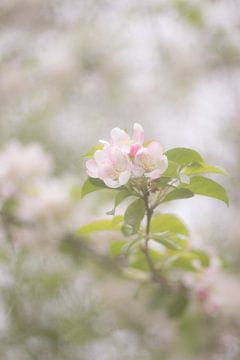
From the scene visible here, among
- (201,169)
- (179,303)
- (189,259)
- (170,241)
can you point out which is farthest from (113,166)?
(179,303)

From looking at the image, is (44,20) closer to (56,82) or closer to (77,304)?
(56,82)

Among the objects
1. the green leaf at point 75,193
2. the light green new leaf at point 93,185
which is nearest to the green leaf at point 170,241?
the light green new leaf at point 93,185

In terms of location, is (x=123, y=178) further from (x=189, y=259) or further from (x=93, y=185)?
(x=189, y=259)

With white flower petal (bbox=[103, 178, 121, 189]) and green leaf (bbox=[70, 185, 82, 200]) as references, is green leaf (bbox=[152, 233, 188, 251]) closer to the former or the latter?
white flower petal (bbox=[103, 178, 121, 189])

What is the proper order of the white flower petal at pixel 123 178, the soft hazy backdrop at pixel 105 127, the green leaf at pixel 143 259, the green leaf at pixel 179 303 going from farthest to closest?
the soft hazy backdrop at pixel 105 127 < the green leaf at pixel 179 303 < the green leaf at pixel 143 259 < the white flower petal at pixel 123 178

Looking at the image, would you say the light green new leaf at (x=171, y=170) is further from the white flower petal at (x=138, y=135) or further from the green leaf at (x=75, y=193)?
the green leaf at (x=75, y=193)
